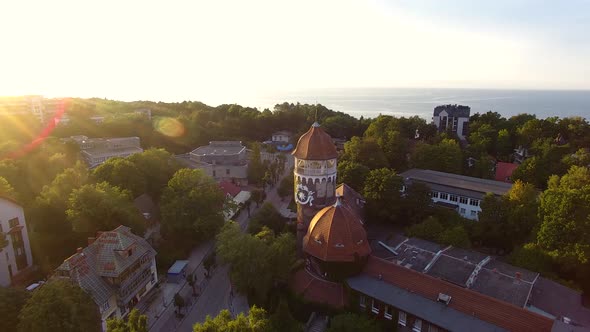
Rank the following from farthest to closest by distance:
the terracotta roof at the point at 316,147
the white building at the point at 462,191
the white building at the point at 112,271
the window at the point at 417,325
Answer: the white building at the point at 462,191
the terracotta roof at the point at 316,147
the white building at the point at 112,271
the window at the point at 417,325

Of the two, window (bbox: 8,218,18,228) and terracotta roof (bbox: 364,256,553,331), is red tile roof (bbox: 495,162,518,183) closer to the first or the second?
terracotta roof (bbox: 364,256,553,331)

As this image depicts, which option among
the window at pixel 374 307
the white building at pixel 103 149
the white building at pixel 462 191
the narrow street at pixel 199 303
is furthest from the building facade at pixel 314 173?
the white building at pixel 103 149

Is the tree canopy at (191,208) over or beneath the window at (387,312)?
over

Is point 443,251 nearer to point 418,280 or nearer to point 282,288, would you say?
point 418,280

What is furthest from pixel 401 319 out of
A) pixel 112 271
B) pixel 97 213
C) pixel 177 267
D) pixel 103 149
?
pixel 103 149

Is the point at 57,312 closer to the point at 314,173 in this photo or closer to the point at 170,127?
the point at 314,173

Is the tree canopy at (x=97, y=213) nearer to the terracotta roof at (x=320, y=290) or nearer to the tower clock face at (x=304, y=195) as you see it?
the tower clock face at (x=304, y=195)
